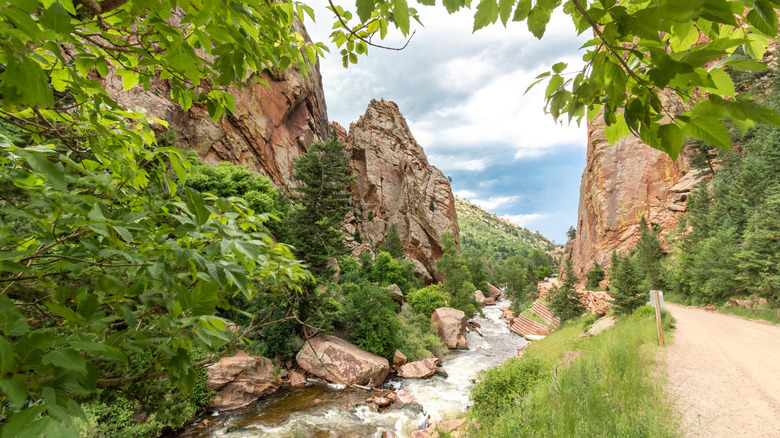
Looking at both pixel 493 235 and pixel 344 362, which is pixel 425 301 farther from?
pixel 493 235

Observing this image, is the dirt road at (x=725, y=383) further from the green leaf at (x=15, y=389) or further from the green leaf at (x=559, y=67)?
the green leaf at (x=15, y=389)

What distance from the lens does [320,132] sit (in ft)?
122

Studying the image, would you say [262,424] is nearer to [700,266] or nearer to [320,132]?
[700,266]

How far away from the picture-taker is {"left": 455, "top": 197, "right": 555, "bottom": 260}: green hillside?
123 metres

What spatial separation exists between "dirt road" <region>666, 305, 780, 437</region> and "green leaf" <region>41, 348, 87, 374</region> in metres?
4.99

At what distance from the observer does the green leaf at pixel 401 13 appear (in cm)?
136

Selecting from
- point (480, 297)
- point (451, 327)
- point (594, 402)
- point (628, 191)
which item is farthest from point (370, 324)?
point (628, 191)

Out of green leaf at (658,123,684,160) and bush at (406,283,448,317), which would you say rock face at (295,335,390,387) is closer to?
bush at (406,283,448,317)

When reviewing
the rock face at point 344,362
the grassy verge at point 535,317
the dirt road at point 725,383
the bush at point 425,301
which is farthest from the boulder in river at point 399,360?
the grassy verge at point 535,317

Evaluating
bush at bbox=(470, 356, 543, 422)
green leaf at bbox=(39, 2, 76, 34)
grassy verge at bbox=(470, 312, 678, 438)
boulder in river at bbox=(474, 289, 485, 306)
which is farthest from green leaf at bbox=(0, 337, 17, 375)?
boulder in river at bbox=(474, 289, 485, 306)

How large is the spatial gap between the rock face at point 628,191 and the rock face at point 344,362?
108 feet

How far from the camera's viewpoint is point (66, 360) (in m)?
0.97

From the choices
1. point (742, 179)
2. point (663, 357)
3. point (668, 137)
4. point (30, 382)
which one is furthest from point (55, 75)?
point (742, 179)

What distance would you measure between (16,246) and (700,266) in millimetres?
25554
